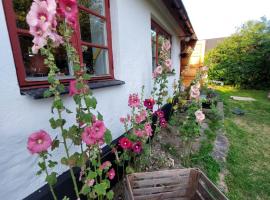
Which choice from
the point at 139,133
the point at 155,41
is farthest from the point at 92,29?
the point at 155,41

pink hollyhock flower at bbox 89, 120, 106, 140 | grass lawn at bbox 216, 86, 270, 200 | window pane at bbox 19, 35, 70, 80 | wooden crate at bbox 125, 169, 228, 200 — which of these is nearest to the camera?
pink hollyhock flower at bbox 89, 120, 106, 140

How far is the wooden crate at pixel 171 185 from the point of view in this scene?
1.63m

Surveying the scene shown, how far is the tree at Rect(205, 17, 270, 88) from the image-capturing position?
913 cm

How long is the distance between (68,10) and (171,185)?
6.06ft

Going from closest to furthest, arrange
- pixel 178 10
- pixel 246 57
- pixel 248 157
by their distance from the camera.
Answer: pixel 248 157
pixel 178 10
pixel 246 57

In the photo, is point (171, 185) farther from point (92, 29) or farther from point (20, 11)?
point (20, 11)

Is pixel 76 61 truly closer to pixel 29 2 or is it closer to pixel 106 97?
pixel 29 2

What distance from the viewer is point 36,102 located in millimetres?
1146

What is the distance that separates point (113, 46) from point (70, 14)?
1224 millimetres

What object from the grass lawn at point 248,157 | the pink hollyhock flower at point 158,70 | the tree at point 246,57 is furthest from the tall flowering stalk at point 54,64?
the tree at point 246,57

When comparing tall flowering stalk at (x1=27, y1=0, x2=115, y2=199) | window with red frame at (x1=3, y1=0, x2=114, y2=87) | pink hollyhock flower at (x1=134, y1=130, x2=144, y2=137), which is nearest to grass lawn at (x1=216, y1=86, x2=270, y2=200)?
pink hollyhock flower at (x1=134, y1=130, x2=144, y2=137)

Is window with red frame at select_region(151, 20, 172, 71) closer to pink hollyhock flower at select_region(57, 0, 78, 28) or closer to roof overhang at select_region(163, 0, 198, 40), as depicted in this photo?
roof overhang at select_region(163, 0, 198, 40)

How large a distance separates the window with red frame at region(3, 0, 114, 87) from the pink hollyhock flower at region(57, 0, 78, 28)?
0.35 m

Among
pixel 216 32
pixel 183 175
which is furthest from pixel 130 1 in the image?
pixel 216 32
